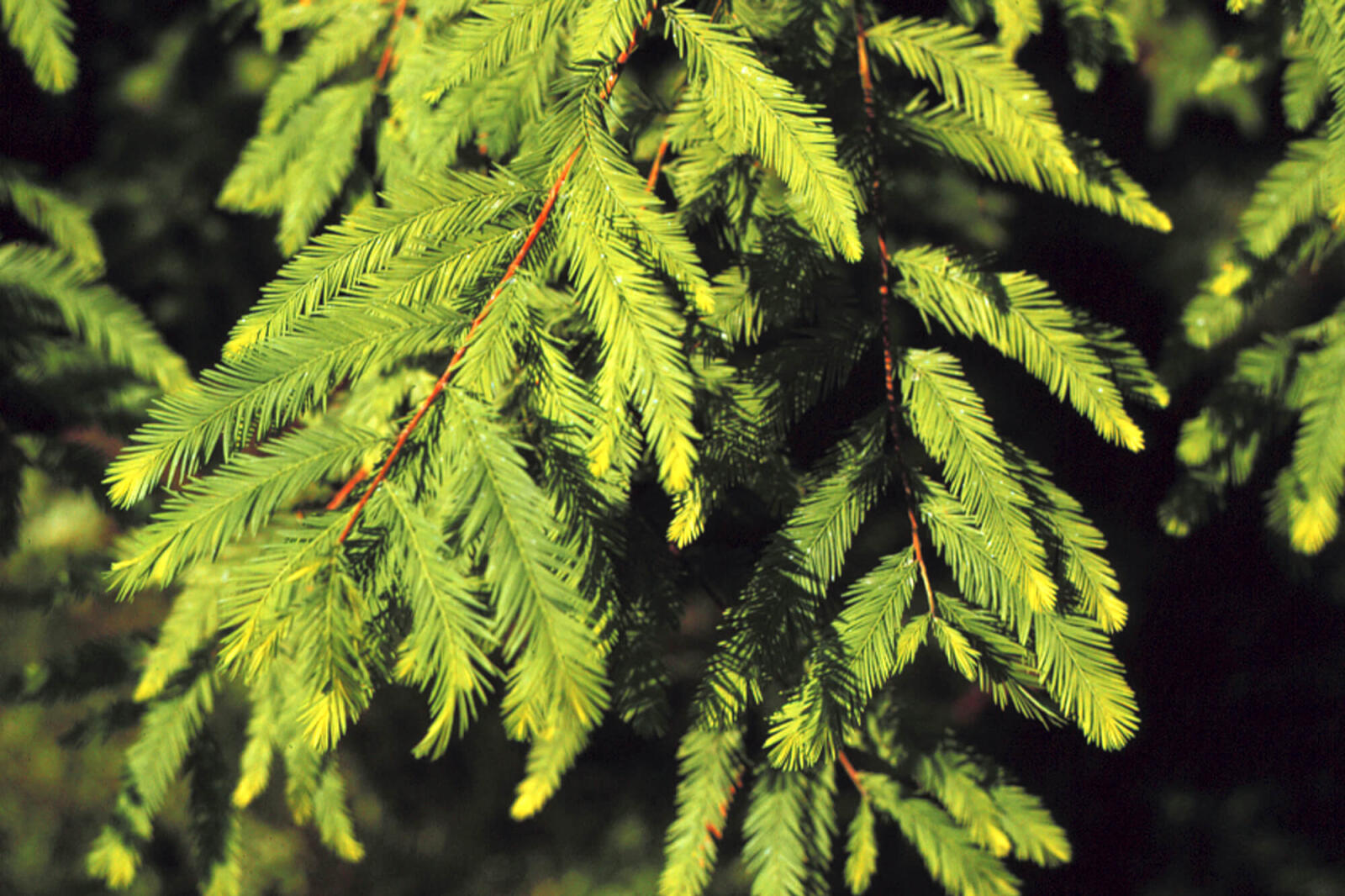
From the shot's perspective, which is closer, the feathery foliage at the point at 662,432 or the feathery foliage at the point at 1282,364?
the feathery foliage at the point at 662,432

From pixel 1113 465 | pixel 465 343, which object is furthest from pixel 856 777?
pixel 1113 465

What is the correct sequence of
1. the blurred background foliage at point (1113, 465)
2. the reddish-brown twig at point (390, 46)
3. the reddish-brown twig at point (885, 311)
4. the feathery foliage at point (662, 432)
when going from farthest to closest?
1. the blurred background foliage at point (1113, 465)
2. the reddish-brown twig at point (390, 46)
3. the reddish-brown twig at point (885, 311)
4. the feathery foliage at point (662, 432)

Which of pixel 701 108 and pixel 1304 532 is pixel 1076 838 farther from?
pixel 701 108

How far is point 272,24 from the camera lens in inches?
64.1

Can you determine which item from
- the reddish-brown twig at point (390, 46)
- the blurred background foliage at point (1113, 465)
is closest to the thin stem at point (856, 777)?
the blurred background foliage at point (1113, 465)

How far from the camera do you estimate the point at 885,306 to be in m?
1.19

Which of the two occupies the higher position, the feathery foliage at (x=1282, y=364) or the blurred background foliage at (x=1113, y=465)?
the feathery foliage at (x=1282, y=364)

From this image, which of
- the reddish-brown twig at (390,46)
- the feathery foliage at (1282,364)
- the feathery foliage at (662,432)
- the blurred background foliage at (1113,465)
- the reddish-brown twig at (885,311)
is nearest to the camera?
the feathery foliage at (662,432)

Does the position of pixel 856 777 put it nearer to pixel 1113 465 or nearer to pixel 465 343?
pixel 465 343

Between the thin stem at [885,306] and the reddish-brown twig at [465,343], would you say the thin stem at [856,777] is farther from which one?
the reddish-brown twig at [465,343]

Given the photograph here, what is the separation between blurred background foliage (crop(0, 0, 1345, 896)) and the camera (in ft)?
7.93

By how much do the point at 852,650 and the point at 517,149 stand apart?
0.93 meters

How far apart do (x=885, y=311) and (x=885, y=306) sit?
0.01 meters

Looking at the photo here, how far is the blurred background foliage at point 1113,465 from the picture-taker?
2418mm
